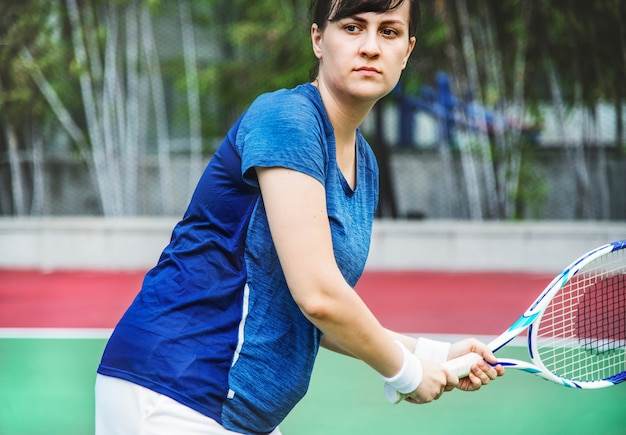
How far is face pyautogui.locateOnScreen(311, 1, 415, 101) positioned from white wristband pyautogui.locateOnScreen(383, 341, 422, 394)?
1.65ft

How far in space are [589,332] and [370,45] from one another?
1.62 meters

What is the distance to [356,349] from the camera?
162 centimetres

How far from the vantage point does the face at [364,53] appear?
1682mm

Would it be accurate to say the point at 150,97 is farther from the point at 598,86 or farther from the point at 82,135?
the point at 598,86

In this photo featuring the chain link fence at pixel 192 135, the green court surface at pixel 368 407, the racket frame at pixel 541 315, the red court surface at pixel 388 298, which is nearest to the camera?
the racket frame at pixel 541 315

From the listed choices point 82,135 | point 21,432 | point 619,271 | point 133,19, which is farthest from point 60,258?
point 619,271

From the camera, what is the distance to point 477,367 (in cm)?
211

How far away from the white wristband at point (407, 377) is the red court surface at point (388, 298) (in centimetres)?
374

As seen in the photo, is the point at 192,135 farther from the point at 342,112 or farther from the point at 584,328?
the point at 342,112

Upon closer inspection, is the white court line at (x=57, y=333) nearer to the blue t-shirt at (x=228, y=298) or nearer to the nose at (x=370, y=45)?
the blue t-shirt at (x=228, y=298)

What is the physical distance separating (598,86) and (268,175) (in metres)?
7.27

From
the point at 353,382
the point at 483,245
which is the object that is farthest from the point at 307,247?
the point at 483,245

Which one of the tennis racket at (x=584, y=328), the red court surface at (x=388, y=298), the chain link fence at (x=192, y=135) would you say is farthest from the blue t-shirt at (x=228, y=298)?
the chain link fence at (x=192, y=135)

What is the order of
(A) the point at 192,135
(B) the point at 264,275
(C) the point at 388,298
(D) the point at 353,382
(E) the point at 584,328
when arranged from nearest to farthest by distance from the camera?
(B) the point at 264,275 → (E) the point at 584,328 → (D) the point at 353,382 → (C) the point at 388,298 → (A) the point at 192,135
